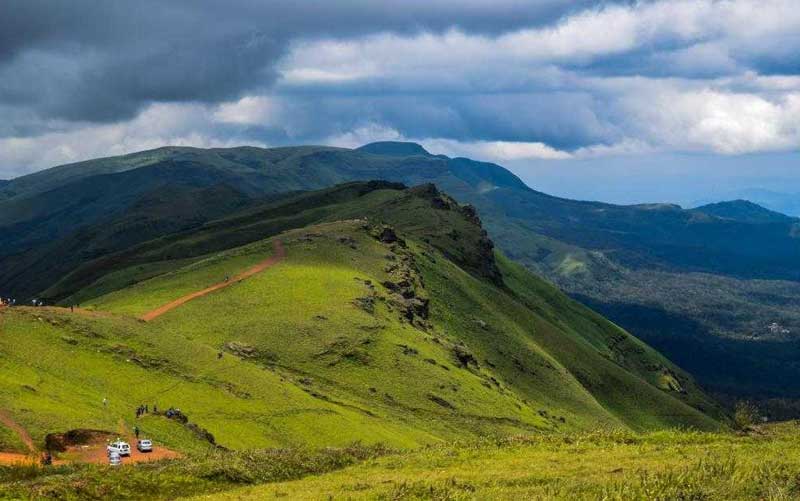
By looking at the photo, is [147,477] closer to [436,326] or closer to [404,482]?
[404,482]

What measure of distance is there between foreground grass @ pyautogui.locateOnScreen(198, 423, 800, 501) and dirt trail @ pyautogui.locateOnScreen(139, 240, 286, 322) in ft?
287

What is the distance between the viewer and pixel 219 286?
167 meters

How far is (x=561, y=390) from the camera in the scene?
632ft

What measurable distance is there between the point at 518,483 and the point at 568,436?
17.9 metres

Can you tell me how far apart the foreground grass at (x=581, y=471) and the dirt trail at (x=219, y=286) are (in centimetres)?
8758

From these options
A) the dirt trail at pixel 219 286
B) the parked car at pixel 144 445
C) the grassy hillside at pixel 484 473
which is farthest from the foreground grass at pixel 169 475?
the dirt trail at pixel 219 286

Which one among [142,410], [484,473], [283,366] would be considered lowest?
[283,366]

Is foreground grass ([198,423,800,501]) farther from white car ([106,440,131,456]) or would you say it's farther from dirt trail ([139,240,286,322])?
dirt trail ([139,240,286,322])

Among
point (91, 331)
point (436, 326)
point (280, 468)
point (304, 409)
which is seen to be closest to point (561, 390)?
point (436, 326)

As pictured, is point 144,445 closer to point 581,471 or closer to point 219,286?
point 581,471

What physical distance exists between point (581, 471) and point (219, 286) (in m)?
122

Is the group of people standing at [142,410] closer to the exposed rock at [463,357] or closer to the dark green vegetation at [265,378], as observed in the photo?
the dark green vegetation at [265,378]

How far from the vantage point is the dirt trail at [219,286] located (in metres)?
146

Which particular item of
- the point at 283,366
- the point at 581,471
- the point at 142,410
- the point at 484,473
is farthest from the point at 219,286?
the point at 581,471
